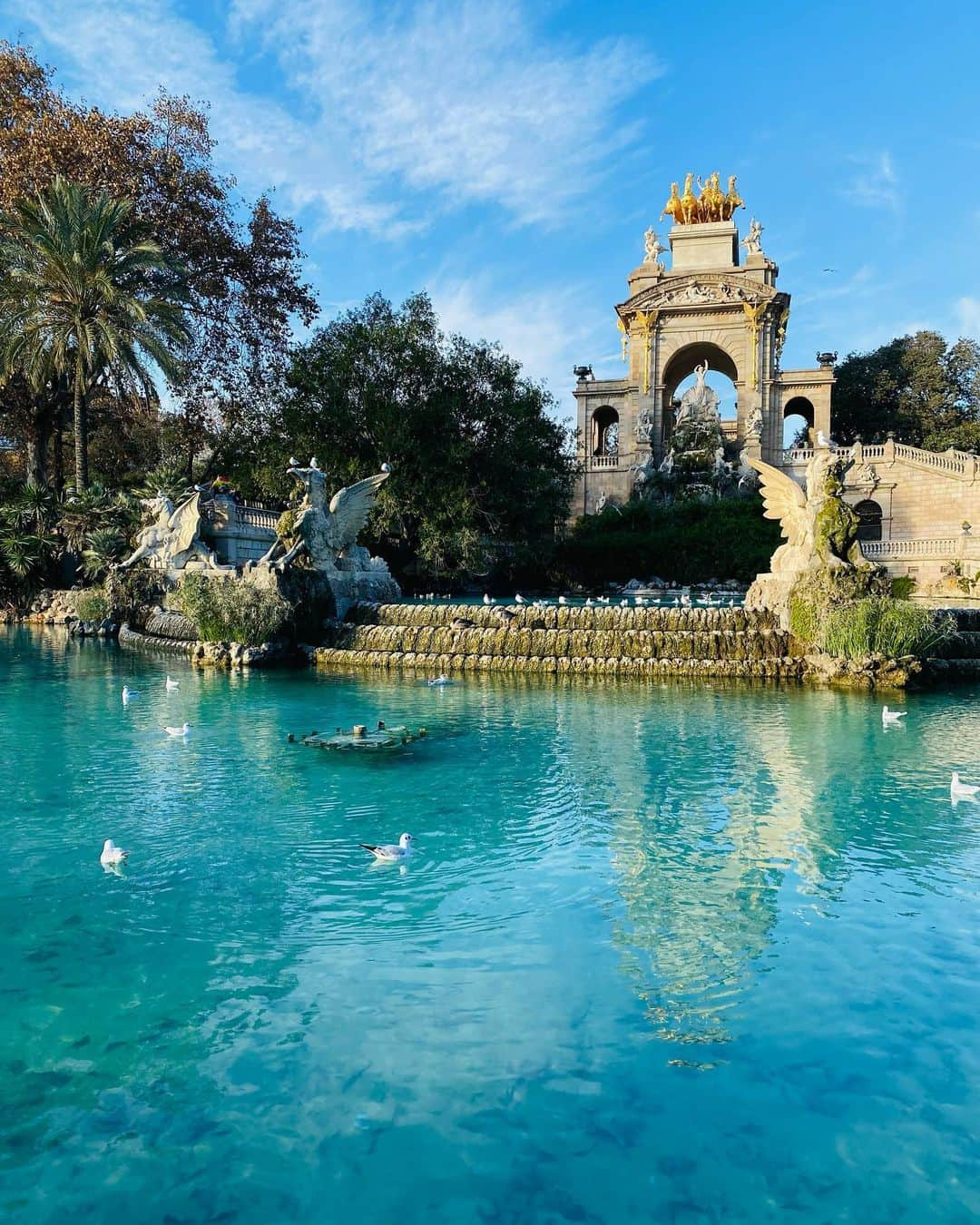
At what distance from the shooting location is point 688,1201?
2.98 metres

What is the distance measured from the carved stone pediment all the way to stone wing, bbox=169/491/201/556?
30.4 m

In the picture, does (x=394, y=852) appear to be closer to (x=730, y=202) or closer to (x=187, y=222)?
(x=187, y=222)

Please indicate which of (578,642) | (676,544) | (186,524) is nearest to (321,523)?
(186,524)

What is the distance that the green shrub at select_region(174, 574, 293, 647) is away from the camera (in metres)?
16.3

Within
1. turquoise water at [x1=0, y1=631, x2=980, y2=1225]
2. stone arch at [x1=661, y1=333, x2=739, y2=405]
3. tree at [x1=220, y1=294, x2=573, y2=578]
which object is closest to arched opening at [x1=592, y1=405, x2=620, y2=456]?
stone arch at [x1=661, y1=333, x2=739, y2=405]

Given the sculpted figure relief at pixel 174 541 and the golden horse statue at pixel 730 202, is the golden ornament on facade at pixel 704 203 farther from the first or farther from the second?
the sculpted figure relief at pixel 174 541

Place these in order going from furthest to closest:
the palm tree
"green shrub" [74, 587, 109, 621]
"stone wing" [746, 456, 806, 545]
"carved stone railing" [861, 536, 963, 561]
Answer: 1. "carved stone railing" [861, 536, 963, 561]
2. the palm tree
3. "green shrub" [74, 587, 109, 621]
4. "stone wing" [746, 456, 806, 545]

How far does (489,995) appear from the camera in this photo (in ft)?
13.8

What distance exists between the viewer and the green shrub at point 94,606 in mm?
21234

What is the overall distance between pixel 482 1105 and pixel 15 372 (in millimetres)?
28888

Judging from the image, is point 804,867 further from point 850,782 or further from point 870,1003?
point 850,782

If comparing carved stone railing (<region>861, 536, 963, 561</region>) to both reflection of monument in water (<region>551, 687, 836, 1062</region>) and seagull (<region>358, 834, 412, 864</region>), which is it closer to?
reflection of monument in water (<region>551, 687, 836, 1062</region>)

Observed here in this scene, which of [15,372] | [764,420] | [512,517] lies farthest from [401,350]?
[764,420]

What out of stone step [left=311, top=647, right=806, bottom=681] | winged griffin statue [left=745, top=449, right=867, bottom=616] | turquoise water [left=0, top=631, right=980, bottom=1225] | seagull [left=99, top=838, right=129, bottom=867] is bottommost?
turquoise water [left=0, top=631, right=980, bottom=1225]
